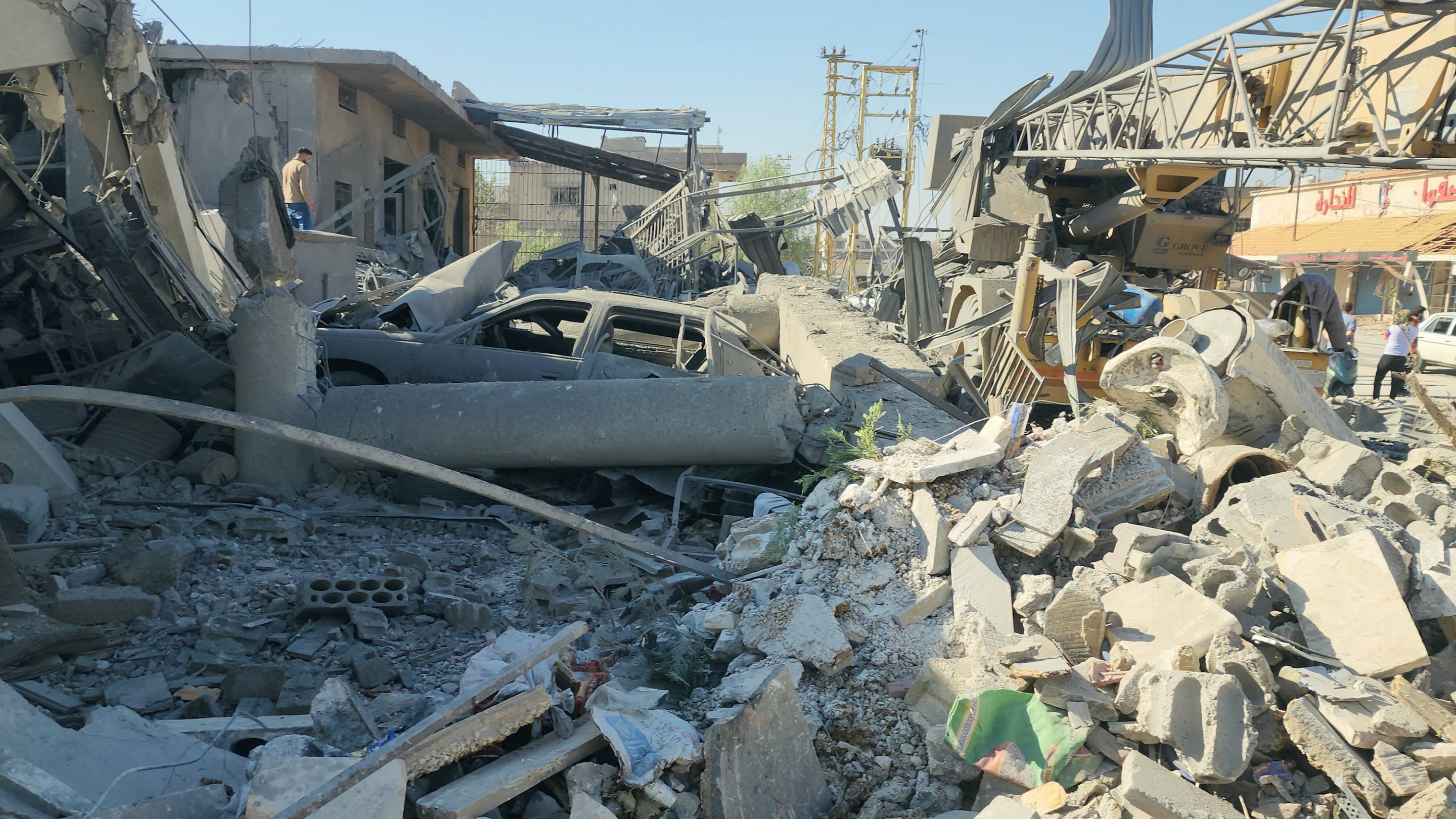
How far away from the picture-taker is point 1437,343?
17.3 m

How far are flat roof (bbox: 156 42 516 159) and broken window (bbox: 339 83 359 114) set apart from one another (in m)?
0.11

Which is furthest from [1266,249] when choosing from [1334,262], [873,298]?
[873,298]

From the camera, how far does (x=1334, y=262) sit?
84.7 ft

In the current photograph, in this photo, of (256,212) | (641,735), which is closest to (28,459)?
(256,212)

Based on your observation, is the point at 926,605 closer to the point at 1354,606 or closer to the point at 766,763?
the point at 766,763

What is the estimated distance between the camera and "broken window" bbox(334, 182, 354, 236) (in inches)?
605

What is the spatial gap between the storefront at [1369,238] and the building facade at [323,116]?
55.1 feet

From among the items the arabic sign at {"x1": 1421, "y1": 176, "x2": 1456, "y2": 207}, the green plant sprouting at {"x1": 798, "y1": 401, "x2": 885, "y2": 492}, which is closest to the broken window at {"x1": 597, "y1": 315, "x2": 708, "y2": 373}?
the green plant sprouting at {"x1": 798, "y1": 401, "x2": 885, "y2": 492}

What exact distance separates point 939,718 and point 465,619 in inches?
87.4

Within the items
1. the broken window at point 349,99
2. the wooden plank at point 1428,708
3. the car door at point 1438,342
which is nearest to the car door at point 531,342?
the wooden plank at point 1428,708

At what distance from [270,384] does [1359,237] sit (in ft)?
88.5

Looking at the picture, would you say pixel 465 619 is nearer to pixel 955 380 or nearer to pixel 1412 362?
pixel 955 380

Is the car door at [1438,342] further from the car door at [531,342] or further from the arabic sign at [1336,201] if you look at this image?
the car door at [531,342]

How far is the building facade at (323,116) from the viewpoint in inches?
566
